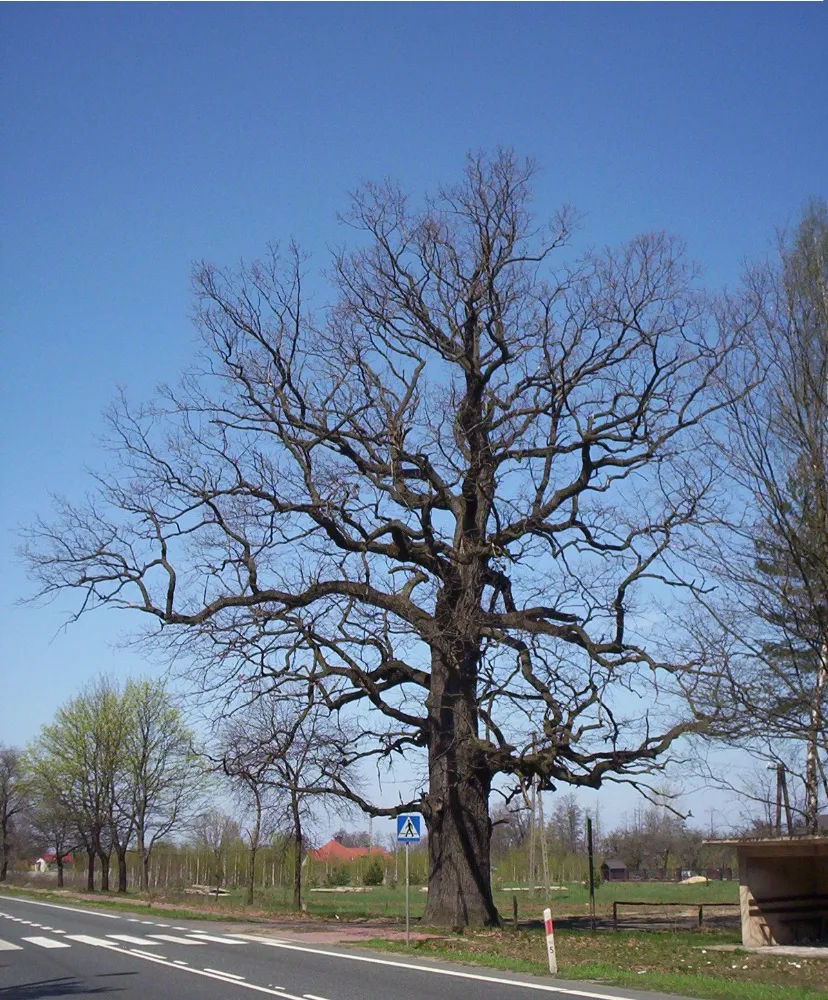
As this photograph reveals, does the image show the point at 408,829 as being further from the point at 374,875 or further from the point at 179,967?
the point at 374,875

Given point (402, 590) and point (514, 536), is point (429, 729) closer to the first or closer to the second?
point (402, 590)

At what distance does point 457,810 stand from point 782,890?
7.16 meters

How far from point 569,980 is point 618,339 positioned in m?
14.3

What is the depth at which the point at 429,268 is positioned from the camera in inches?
971

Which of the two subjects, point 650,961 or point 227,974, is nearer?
point 227,974

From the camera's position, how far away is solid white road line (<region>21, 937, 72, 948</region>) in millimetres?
20328

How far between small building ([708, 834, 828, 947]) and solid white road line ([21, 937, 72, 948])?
12733 millimetres

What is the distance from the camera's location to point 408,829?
72.1 feet

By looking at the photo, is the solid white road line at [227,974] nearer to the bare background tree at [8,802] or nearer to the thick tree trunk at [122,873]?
the thick tree trunk at [122,873]

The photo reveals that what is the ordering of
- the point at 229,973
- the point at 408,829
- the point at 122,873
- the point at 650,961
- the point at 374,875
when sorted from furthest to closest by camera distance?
the point at 374,875
the point at 122,873
the point at 408,829
the point at 650,961
the point at 229,973

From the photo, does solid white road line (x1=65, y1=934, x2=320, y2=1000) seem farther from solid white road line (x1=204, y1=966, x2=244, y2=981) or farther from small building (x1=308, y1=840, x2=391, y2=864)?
small building (x1=308, y1=840, x2=391, y2=864)

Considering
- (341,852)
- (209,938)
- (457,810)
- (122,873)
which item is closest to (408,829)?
(457,810)

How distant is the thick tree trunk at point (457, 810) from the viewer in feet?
77.5

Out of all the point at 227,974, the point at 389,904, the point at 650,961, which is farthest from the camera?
the point at 389,904
